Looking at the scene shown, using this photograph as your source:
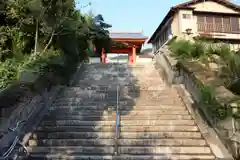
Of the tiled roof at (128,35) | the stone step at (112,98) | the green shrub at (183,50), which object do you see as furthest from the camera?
the tiled roof at (128,35)

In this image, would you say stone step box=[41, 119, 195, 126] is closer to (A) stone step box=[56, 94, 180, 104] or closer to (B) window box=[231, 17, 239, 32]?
(A) stone step box=[56, 94, 180, 104]

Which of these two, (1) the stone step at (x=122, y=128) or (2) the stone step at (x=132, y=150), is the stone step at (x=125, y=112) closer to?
(1) the stone step at (x=122, y=128)

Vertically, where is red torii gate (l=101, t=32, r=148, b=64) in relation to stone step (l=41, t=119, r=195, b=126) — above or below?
above

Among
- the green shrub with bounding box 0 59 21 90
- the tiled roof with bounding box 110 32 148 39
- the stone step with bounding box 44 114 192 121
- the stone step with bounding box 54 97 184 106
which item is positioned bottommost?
the stone step with bounding box 44 114 192 121

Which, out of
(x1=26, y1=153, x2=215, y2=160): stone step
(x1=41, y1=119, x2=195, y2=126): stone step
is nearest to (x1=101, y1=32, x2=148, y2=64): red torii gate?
(x1=41, y1=119, x2=195, y2=126): stone step

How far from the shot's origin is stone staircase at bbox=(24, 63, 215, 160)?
185 inches

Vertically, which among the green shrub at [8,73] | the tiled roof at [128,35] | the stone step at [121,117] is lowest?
the stone step at [121,117]

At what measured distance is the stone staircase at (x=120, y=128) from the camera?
4688 mm

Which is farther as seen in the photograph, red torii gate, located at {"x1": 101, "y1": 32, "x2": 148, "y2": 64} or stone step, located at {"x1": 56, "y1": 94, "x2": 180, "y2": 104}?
red torii gate, located at {"x1": 101, "y1": 32, "x2": 148, "y2": 64}

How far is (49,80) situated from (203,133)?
4328 millimetres

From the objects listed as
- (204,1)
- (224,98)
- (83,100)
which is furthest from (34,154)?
(204,1)

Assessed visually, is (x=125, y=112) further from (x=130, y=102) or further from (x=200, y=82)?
(x=200, y=82)

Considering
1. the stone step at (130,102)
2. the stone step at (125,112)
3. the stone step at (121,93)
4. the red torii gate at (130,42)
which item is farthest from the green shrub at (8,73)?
the red torii gate at (130,42)

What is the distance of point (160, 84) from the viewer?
8.79 meters
